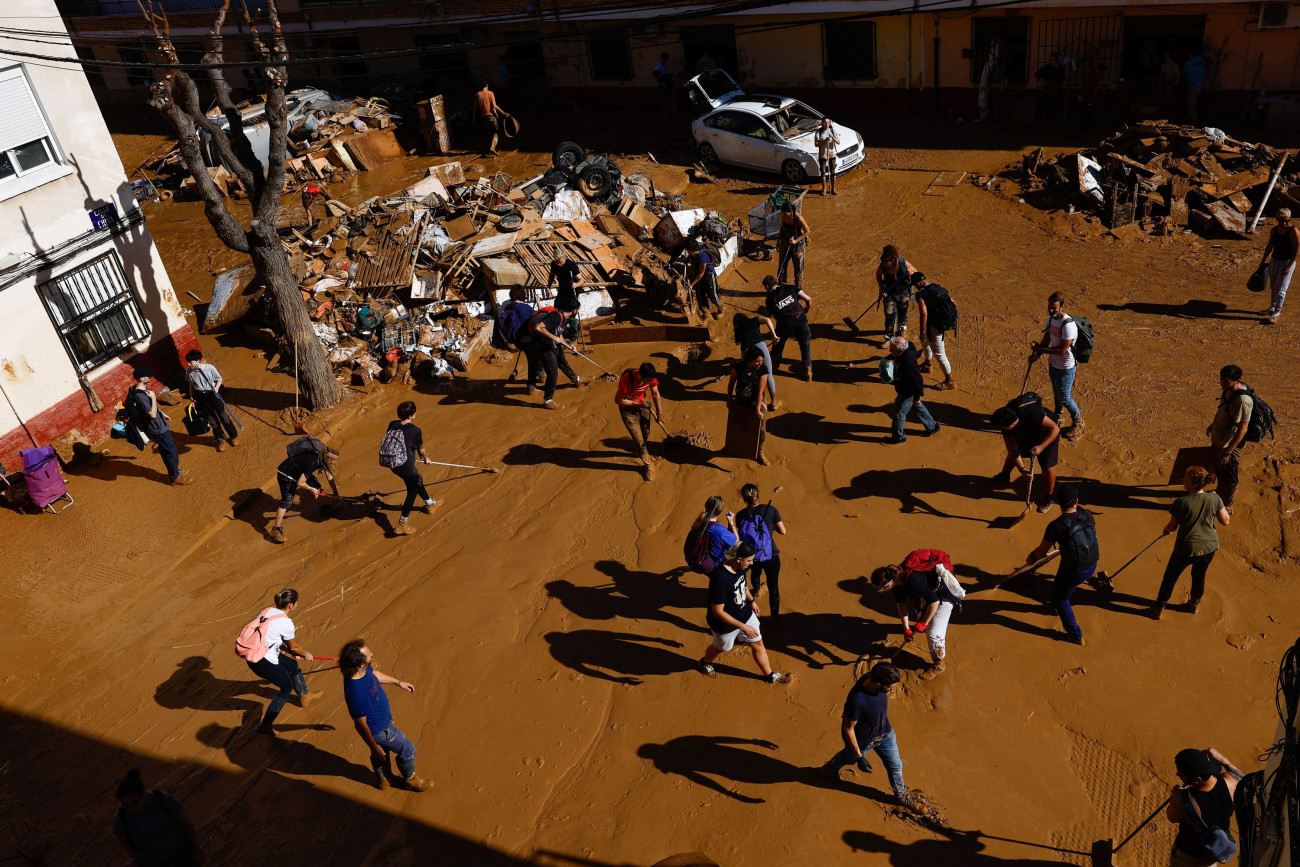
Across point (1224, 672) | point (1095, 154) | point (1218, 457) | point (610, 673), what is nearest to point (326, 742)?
point (610, 673)

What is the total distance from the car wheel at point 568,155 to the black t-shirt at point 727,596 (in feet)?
44.8

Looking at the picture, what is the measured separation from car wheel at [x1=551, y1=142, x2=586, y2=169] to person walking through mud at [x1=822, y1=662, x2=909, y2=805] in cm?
1494

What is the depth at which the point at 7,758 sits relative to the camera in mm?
8562

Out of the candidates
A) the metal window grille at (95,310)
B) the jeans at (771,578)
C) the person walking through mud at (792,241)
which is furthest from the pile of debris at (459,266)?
the jeans at (771,578)

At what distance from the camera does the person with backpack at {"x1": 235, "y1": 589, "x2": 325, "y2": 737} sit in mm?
7871

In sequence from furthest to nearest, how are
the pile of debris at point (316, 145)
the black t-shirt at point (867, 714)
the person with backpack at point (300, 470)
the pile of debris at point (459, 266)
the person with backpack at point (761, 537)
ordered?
the pile of debris at point (316, 145)
the pile of debris at point (459, 266)
the person with backpack at point (300, 470)
the person with backpack at point (761, 537)
the black t-shirt at point (867, 714)

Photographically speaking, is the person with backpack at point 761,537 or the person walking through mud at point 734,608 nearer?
the person walking through mud at point 734,608

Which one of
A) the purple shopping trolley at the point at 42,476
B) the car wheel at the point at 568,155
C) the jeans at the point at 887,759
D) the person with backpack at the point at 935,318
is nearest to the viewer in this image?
the jeans at the point at 887,759

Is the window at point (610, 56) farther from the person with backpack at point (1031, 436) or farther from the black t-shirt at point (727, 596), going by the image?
the black t-shirt at point (727, 596)

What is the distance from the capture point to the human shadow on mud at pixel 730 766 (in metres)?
7.12

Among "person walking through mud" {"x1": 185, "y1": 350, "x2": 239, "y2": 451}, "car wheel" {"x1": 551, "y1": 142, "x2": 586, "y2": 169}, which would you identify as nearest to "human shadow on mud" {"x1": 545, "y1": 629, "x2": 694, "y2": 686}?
"person walking through mud" {"x1": 185, "y1": 350, "x2": 239, "y2": 451}

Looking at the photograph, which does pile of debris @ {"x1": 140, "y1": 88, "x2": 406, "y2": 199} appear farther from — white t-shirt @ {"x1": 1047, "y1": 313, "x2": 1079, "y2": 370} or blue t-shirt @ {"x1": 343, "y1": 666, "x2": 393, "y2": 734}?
white t-shirt @ {"x1": 1047, "y1": 313, "x2": 1079, "y2": 370}

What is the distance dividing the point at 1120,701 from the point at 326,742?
6.80 metres

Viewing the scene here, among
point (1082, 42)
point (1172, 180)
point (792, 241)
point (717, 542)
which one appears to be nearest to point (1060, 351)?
point (792, 241)
